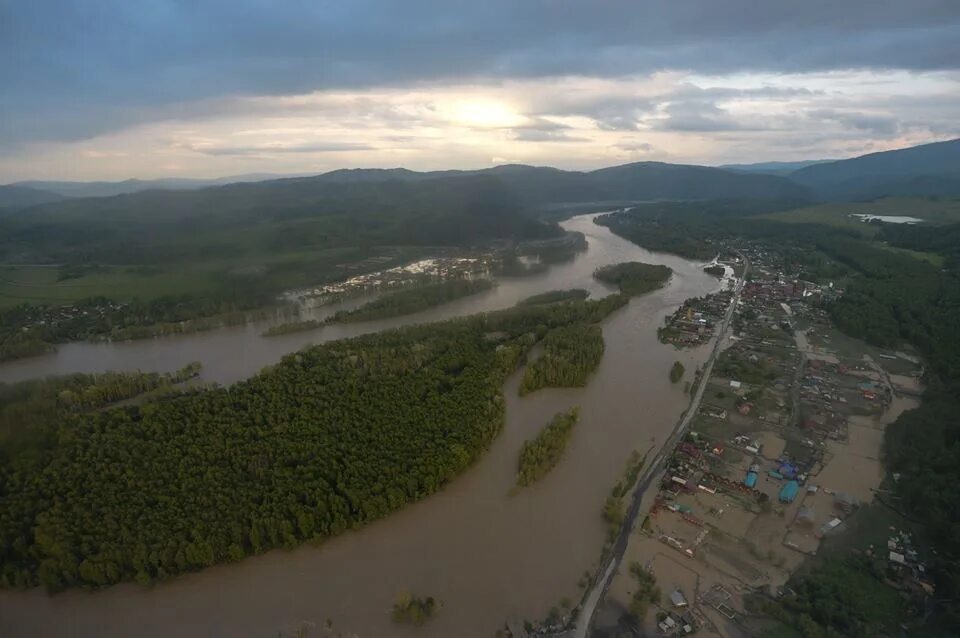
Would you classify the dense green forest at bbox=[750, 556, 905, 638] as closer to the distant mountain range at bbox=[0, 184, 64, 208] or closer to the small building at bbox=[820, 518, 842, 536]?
the small building at bbox=[820, 518, 842, 536]

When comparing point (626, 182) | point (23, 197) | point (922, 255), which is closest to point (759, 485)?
point (922, 255)

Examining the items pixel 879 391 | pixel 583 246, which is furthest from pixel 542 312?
pixel 583 246

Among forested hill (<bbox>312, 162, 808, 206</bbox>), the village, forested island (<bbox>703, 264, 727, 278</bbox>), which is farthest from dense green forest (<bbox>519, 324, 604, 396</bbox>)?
forested hill (<bbox>312, 162, 808, 206</bbox>)

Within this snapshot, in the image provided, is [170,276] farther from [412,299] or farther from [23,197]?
[23,197]

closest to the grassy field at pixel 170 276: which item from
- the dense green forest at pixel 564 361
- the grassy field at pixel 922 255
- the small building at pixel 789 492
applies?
the dense green forest at pixel 564 361

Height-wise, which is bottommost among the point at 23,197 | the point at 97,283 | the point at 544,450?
the point at 544,450

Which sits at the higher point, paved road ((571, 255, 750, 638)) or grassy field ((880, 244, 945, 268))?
grassy field ((880, 244, 945, 268))

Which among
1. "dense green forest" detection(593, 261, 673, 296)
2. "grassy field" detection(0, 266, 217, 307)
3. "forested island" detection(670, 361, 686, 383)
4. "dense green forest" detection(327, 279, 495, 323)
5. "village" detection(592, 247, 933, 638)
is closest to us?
"village" detection(592, 247, 933, 638)
